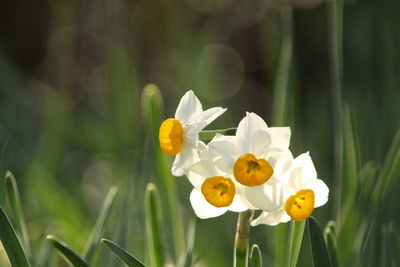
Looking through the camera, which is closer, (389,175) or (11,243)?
(11,243)

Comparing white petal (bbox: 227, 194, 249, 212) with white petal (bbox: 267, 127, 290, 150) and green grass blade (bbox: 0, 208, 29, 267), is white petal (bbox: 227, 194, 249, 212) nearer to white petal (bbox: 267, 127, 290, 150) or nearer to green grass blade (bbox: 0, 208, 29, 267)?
white petal (bbox: 267, 127, 290, 150)

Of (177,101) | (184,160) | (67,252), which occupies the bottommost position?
(67,252)

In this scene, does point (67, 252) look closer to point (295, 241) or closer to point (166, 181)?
point (295, 241)

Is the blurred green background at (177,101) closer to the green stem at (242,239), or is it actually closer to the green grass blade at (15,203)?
the green grass blade at (15,203)

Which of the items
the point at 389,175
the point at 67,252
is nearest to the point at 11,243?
→ the point at 67,252

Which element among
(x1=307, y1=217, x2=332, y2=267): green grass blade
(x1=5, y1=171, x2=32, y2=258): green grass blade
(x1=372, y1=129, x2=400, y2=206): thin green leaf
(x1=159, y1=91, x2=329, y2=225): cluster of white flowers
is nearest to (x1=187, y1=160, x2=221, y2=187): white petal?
(x1=159, y1=91, x2=329, y2=225): cluster of white flowers

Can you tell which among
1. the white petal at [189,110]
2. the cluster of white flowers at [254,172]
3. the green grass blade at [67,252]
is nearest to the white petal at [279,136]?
the cluster of white flowers at [254,172]
